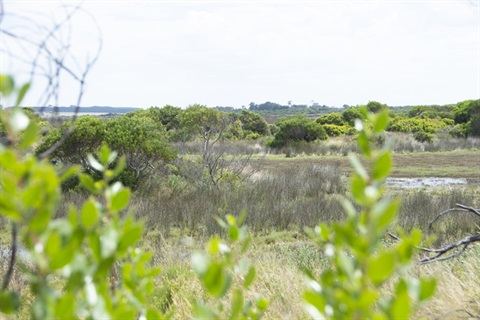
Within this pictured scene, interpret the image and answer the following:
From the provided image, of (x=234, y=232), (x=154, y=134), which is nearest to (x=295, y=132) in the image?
(x=154, y=134)

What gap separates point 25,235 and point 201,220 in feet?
32.4

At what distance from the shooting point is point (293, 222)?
35.5 feet

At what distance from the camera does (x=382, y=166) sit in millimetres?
813

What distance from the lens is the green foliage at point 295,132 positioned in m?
29.2

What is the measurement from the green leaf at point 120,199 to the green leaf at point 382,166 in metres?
0.40

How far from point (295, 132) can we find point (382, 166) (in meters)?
29.2

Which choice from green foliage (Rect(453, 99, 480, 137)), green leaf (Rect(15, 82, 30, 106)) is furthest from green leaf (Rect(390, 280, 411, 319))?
green foliage (Rect(453, 99, 480, 137))

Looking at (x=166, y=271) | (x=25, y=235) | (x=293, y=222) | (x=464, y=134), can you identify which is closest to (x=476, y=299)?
(x=166, y=271)

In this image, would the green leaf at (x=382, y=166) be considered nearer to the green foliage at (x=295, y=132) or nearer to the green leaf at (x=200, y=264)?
the green leaf at (x=200, y=264)

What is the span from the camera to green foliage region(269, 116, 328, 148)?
29180 mm

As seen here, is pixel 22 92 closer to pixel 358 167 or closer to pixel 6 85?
pixel 6 85

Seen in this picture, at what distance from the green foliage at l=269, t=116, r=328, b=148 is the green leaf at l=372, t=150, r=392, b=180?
28103 mm

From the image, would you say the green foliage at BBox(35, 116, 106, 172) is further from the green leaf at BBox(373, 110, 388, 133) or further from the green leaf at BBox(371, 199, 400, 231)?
the green leaf at BBox(371, 199, 400, 231)

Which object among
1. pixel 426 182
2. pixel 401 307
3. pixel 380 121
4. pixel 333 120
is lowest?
pixel 426 182
